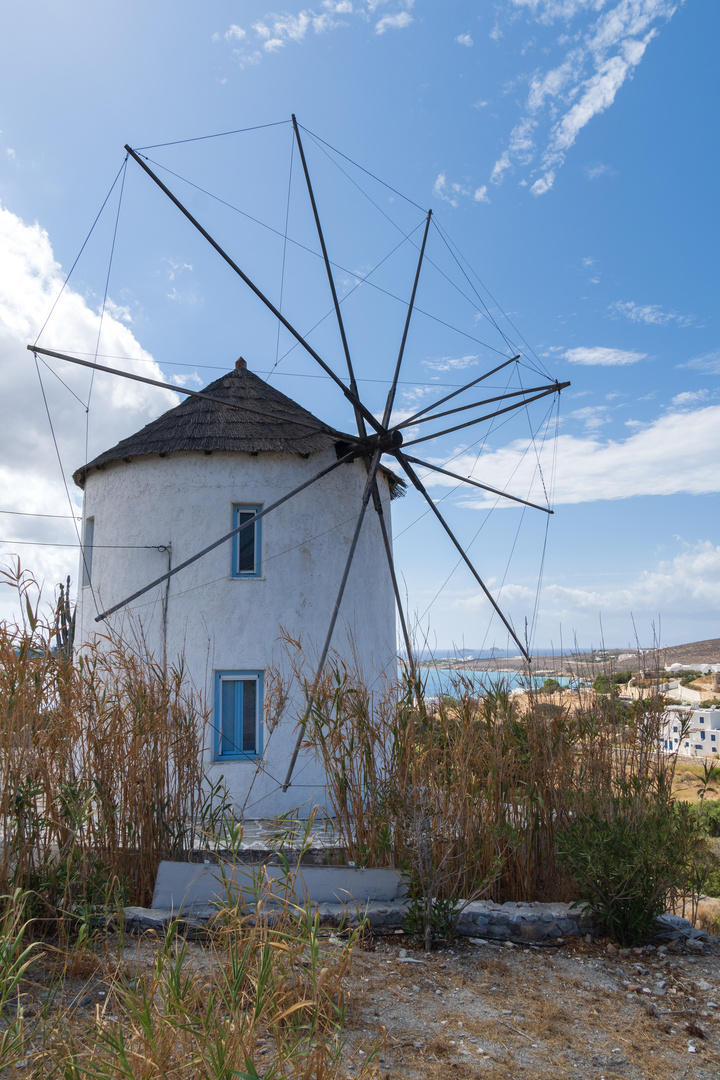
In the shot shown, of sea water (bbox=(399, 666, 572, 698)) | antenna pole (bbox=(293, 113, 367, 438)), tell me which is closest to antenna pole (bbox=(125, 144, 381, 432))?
antenna pole (bbox=(293, 113, 367, 438))

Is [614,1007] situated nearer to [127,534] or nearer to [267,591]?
[267,591]

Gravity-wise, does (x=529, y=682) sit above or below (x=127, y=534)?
below

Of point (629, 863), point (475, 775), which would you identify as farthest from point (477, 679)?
point (629, 863)

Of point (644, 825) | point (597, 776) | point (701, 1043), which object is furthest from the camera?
point (597, 776)

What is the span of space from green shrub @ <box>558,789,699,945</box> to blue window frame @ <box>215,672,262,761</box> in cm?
453

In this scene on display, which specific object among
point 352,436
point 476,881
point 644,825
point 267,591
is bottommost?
point 476,881

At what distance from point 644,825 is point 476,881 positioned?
1.29 metres

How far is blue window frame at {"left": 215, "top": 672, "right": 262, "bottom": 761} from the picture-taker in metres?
8.73

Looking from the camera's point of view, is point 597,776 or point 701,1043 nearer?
point 701,1043

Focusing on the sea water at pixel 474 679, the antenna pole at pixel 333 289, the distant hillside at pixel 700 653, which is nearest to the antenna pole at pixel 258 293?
the antenna pole at pixel 333 289

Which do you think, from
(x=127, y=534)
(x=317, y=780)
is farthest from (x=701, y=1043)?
(x=127, y=534)

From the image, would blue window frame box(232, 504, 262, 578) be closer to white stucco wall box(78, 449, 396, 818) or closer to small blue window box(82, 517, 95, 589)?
white stucco wall box(78, 449, 396, 818)

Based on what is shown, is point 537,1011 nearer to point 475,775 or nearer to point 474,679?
point 475,775

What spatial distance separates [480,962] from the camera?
4.68 meters
